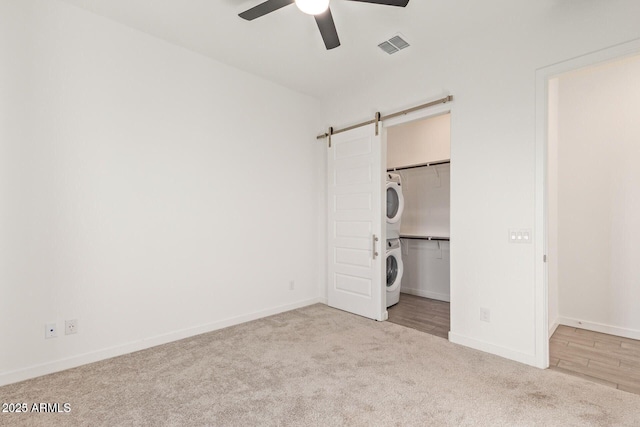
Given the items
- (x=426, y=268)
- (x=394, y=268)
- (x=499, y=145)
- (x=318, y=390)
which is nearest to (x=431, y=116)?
(x=499, y=145)

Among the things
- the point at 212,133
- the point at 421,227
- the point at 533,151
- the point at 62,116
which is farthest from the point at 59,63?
the point at 421,227

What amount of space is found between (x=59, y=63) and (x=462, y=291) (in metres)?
3.89

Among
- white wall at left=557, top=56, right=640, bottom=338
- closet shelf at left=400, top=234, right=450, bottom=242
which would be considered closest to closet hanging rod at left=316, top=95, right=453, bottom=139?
white wall at left=557, top=56, right=640, bottom=338

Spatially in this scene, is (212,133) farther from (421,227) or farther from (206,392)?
(421,227)

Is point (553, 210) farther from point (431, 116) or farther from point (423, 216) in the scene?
point (423, 216)

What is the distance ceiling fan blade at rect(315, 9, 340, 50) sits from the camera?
213 cm

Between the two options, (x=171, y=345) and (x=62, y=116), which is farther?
(x=171, y=345)

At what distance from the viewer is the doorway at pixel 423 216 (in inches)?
178

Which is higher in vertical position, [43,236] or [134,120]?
[134,120]

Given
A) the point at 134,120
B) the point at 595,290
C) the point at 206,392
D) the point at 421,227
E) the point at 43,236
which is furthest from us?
the point at 421,227

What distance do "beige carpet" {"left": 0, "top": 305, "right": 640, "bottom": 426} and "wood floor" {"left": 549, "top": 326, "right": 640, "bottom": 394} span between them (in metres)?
0.20

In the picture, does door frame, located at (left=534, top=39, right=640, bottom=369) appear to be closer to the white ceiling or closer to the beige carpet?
the beige carpet

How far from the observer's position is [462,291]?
297cm

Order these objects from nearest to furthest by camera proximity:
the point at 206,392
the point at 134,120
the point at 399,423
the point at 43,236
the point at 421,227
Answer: the point at 399,423
the point at 206,392
the point at 43,236
the point at 134,120
the point at 421,227
